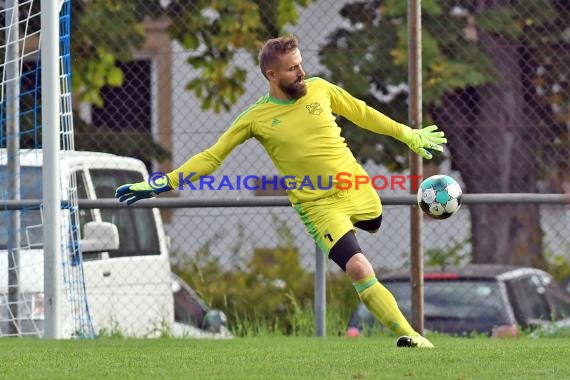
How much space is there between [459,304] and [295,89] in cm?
372

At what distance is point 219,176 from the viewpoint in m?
13.2

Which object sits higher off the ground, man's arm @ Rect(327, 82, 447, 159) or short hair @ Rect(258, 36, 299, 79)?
short hair @ Rect(258, 36, 299, 79)

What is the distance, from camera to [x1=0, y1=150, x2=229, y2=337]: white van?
33.8ft

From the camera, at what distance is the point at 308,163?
817 centimetres

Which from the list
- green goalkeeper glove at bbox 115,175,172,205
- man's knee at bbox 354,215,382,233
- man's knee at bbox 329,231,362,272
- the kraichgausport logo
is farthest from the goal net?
man's knee at bbox 329,231,362,272

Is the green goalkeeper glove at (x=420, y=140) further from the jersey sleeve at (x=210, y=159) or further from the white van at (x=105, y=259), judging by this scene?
the white van at (x=105, y=259)

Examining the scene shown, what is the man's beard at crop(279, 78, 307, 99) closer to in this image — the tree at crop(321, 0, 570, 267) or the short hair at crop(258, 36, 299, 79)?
the short hair at crop(258, 36, 299, 79)

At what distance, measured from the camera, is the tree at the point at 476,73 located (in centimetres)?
1171

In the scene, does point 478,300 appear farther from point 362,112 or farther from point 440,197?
point 362,112

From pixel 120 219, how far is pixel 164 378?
501 centimetres

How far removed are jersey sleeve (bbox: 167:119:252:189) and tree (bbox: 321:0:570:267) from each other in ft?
11.7

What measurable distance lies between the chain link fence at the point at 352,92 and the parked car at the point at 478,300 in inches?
19.7

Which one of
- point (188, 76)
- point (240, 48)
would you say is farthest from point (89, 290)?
point (188, 76)

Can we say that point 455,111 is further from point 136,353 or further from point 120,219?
point 136,353
